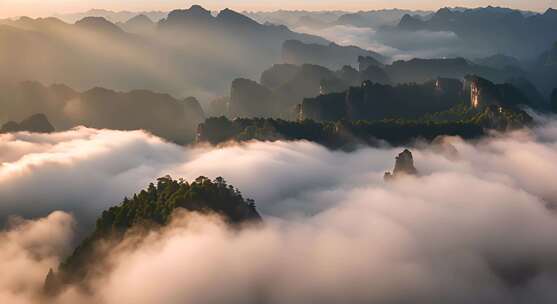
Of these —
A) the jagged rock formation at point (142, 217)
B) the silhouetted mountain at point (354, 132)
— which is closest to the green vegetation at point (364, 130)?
the silhouetted mountain at point (354, 132)

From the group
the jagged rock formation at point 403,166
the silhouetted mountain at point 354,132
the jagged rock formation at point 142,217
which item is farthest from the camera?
the silhouetted mountain at point 354,132

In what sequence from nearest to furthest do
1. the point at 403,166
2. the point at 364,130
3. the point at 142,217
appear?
the point at 142,217 → the point at 403,166 → the point at 364,130

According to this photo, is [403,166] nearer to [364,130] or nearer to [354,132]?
[354,132]

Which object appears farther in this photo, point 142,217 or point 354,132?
point 354,132

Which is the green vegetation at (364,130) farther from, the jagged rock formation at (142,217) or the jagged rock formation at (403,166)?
the jagged rock formation at (142,217)

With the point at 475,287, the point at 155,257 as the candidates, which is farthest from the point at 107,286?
the point at 475,287

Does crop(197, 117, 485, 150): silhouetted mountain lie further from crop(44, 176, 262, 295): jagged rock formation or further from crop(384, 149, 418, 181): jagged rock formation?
crop(44, 176, 262, 295): jagged rock formation

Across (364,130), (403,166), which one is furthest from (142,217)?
(364,130)

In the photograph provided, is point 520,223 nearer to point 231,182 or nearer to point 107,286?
point 231,182
